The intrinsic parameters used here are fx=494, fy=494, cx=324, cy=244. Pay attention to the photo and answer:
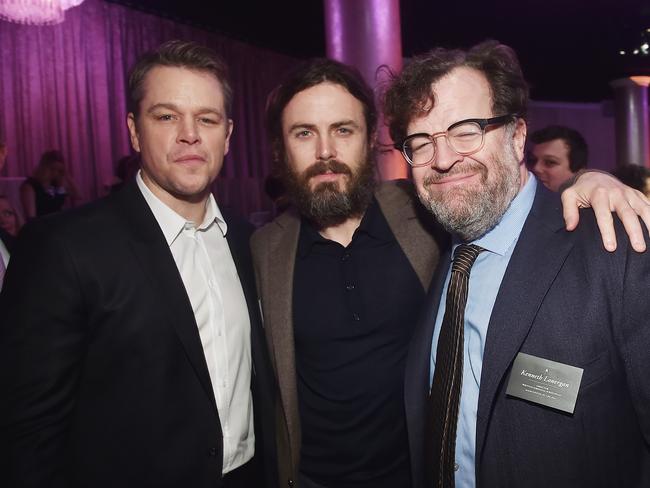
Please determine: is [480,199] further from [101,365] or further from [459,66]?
[101,365]

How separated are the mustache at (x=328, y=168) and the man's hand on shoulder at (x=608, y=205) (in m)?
0.88

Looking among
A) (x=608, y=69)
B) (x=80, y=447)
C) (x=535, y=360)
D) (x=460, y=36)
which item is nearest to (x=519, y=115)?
(x=535, y=360)

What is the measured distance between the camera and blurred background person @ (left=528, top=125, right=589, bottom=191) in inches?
154

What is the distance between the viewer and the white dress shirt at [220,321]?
169 cm

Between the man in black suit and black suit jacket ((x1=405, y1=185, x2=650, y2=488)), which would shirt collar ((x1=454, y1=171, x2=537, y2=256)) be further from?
the man in black suit

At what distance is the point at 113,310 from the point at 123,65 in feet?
25.9

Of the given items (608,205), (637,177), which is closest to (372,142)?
(608,205)

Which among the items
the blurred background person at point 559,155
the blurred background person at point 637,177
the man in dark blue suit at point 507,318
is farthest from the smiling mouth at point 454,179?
the blurred background person at point 637,177

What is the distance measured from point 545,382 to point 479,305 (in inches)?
12.1

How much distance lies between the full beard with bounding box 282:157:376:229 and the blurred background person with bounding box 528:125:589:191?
2369 millimetres

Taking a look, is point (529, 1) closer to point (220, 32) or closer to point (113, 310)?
point (220, 32)

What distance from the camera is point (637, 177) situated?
3818 millimetres

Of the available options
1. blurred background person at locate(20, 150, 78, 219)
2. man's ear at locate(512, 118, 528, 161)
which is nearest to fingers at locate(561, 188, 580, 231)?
man's ear at locate(512, 118, 528, 161)

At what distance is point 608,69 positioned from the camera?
39.1 ft
